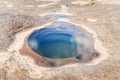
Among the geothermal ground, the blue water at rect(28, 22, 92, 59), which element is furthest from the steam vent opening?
the geothermal ground

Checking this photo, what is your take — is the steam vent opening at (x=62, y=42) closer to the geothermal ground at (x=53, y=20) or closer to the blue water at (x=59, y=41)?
the blue water at (x=59, y=41)

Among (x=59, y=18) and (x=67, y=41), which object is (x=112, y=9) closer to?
(x=59, y=18)

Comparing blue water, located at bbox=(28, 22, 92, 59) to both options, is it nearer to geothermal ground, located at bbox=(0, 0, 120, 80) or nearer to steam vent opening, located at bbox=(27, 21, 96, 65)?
steam vent opening, located at bbox=(27, 21, 96, 65)

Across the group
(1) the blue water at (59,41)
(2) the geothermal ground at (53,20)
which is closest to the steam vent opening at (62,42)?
(1) the blue water at (59,41)

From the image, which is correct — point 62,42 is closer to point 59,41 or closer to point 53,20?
point 59,41

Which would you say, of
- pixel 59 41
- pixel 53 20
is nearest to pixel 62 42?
pixel 59 41

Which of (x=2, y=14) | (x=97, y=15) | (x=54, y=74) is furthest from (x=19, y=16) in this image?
(x=54, y=74)
